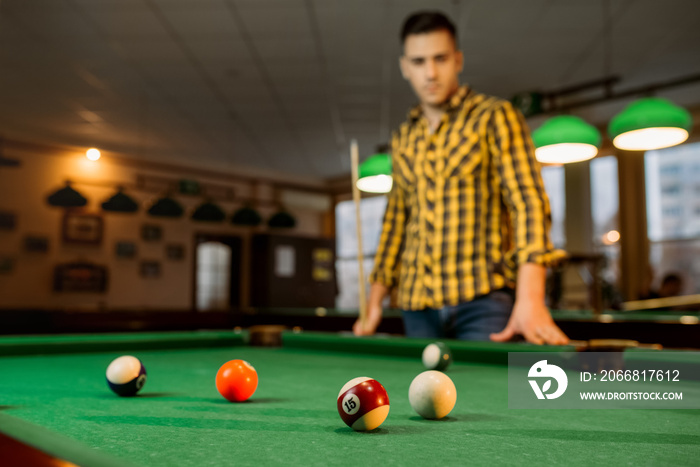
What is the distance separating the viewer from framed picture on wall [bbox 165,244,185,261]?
8.68 m

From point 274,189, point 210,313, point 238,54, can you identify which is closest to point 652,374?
point 238,54

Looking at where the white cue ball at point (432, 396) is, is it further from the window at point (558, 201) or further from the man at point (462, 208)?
the window at point (558, 201)

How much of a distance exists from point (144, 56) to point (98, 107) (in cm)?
163

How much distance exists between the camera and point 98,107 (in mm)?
6348

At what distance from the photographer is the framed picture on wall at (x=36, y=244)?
7.40 meters

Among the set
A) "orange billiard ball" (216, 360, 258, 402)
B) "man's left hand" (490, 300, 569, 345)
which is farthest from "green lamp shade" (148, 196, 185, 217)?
"orange billiard ball" (216, 360, 258, 402)

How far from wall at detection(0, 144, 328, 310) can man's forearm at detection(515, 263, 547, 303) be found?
19.1ft

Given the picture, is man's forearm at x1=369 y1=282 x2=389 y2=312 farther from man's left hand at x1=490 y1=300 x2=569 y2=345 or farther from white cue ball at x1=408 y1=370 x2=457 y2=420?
white cue ball at x1=408 y1=370 x2=457 y2=420

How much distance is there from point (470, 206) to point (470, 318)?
14.6 inches

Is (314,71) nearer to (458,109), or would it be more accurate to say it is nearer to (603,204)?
(458,109)

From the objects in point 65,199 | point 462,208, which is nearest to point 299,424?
point 462,208

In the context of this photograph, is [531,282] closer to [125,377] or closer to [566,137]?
[125,377]

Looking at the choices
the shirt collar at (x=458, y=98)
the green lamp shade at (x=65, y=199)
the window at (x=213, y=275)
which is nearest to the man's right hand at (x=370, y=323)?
the shirt collar at (x=458, y=98)

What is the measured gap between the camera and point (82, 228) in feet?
25.7
